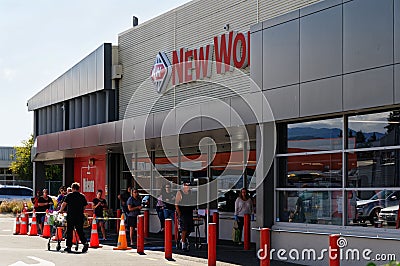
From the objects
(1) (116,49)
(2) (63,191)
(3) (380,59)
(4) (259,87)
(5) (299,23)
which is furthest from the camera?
(1) (116,49)

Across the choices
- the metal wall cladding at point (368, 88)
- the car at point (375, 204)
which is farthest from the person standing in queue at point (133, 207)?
the metal wall cladding at point (368, 88)

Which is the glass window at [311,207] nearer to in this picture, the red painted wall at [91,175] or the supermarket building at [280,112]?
the supermarket building at [280,112]

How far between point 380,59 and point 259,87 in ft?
13.9

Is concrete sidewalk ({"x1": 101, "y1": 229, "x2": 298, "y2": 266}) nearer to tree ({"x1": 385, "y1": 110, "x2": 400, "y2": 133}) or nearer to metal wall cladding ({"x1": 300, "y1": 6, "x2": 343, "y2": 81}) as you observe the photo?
tree ({"x1": 385, "y1": 110, "x2": 400, "y2": 133})

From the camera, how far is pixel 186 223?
2020 centimetres

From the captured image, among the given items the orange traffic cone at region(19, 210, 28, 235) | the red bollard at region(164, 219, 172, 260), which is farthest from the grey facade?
the orange traffic cone at region(19, 210, 28, 235)

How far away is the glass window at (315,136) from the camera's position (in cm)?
1689

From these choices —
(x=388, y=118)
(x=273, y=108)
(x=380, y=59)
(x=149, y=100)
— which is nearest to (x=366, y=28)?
(x=380, y=59)

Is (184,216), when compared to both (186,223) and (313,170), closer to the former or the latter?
(186,223)

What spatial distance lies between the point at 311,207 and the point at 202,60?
7.51 metres

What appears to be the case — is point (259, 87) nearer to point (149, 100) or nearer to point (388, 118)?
point (388, 118)

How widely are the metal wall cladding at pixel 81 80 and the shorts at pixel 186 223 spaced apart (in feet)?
36.4

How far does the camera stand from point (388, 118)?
15445 millimetres

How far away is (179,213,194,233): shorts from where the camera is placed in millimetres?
20203
